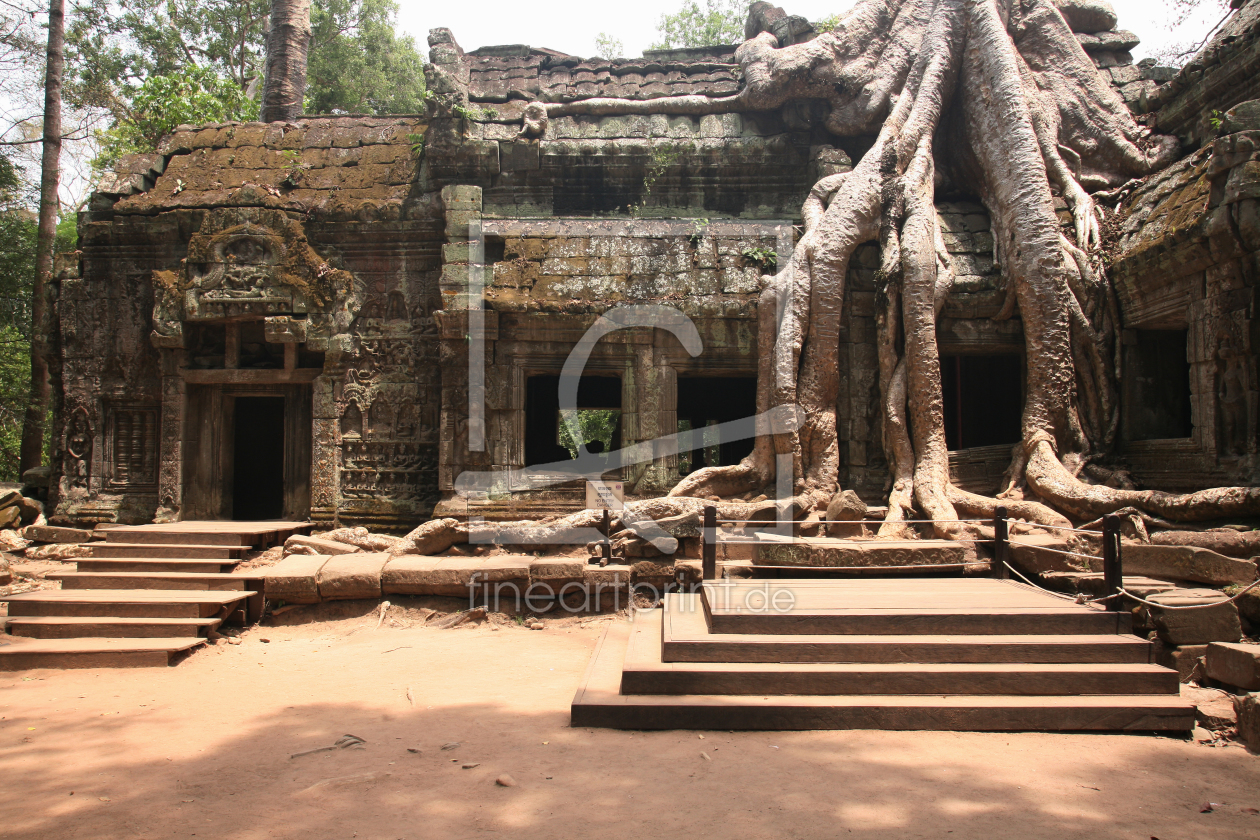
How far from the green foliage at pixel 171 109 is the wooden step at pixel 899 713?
33.7ft

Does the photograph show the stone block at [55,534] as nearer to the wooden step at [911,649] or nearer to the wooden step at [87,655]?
the wooden step at [87,655]

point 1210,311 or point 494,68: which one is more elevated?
point 494,68

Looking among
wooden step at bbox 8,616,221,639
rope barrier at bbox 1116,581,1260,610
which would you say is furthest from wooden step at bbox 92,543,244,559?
rope barrier at bbox 1116,581,1260,610

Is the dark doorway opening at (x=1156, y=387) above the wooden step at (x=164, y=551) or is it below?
above

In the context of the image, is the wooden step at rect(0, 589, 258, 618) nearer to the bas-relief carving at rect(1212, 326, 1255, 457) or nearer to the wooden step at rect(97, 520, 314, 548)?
the wooden step at rect(97, 520, 314, 548)

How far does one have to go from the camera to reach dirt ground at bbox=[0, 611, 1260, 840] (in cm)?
251

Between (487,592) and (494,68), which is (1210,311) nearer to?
(487,592)

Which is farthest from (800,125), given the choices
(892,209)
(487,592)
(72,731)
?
(72,731)

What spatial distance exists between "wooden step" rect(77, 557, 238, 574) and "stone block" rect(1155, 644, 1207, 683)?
6.44 m

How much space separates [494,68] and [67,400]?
6.32m

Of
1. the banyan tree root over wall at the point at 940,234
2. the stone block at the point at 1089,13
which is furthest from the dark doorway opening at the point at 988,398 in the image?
the stone block at the point at 1089,13

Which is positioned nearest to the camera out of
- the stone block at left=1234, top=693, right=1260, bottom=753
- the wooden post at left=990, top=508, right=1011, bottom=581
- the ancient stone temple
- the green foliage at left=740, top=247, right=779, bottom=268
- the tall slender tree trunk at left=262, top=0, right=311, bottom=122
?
the stone block at left=1234, top=693, right=1260, bottom=753

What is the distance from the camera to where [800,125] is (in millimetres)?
8312

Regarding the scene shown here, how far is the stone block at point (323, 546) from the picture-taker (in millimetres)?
6414
